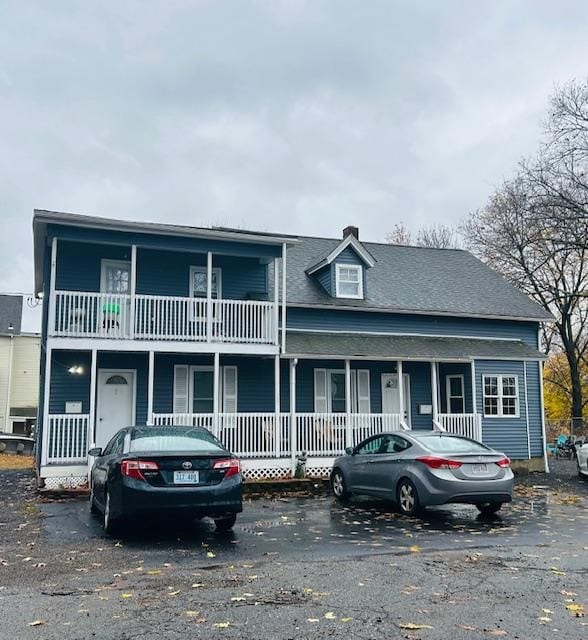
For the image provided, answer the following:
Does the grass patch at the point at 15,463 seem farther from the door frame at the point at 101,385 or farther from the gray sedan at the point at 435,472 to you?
the gray sedan at the point at 435,472

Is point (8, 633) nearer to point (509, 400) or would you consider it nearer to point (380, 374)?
point (380, 374)

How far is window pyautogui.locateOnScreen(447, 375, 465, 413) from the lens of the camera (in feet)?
64.5

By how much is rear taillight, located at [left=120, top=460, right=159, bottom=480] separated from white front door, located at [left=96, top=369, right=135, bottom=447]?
8.63 metres

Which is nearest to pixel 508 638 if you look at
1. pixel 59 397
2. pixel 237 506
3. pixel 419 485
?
pixel 237 506

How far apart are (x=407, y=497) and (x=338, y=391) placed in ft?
27.6

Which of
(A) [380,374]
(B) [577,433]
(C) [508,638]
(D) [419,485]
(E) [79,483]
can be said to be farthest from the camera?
(B) [577,433]

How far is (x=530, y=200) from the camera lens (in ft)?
85.5

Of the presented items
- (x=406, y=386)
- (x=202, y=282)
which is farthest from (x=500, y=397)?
(x=202, y=282)

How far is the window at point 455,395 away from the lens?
19.7 meters

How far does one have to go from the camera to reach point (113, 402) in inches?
664

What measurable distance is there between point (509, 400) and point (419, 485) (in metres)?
10.5

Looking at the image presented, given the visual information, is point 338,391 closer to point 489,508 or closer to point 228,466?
point 489,508

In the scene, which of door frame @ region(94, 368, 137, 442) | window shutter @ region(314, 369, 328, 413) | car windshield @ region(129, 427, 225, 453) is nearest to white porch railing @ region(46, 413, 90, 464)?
door frame @ region(94, 368, 137, 442)

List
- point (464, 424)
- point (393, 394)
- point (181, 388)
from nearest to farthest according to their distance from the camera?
point (181, 388), point (464, 424), point (393, 394)
